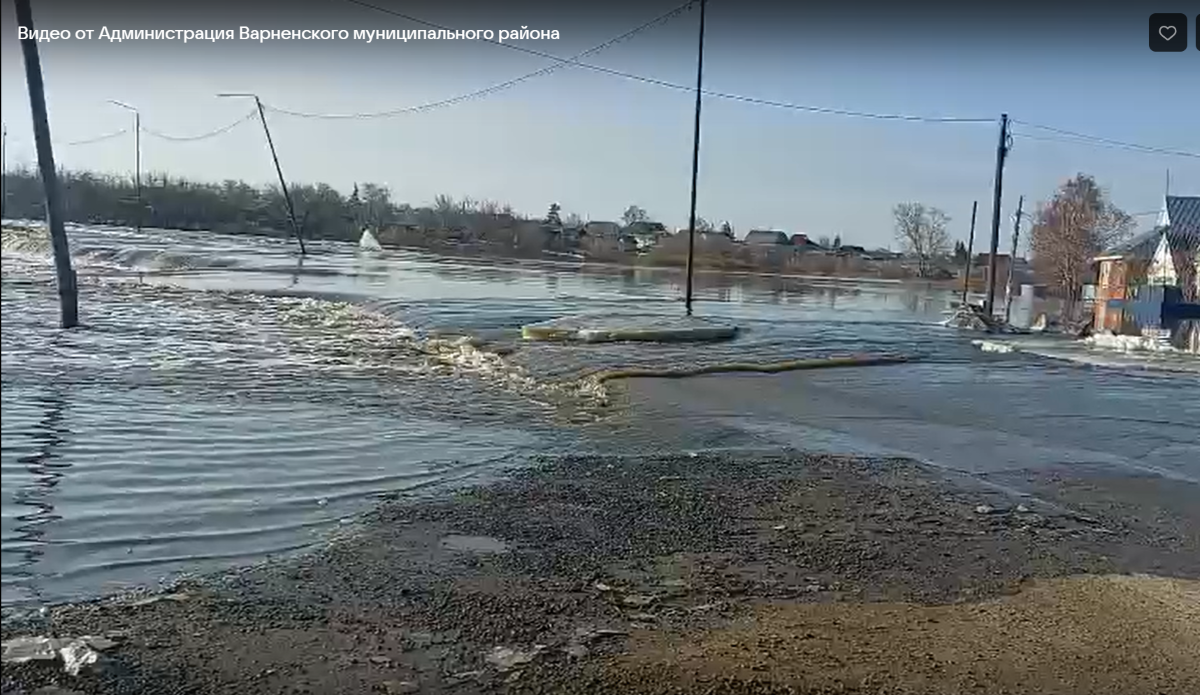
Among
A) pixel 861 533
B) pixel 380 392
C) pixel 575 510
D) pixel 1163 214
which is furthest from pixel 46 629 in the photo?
pixel 1163 214

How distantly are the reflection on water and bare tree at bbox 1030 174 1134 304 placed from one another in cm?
5736

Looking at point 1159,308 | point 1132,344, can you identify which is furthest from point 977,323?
point 1132,344

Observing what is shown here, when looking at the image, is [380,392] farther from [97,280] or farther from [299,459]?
[97,280]

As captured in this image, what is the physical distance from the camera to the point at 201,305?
2305 cm

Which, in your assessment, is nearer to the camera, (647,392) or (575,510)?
(575,510)

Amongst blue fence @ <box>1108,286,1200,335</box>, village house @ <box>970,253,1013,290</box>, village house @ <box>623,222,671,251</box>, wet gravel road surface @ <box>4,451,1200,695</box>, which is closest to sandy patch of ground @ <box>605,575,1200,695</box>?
wet gravel road surface @ <box>4,451,1200,695</box>

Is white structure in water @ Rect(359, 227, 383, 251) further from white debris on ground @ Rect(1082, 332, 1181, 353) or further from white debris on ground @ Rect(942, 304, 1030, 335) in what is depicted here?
white debris on ground @ Rect(1082, 332, 1181, 353)

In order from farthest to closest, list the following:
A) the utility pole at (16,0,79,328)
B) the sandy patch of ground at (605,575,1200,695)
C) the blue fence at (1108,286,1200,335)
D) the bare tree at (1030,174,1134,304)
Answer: the bare tree at (1030,174,1134,304) → the blue fence at (1108,286,1200,335) → the sandy patch of ground at (605,575,1200,695) → the utility pole at (16,0,79,328)

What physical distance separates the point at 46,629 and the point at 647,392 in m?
9.88

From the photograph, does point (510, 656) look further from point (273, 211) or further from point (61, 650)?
point (273, 211)

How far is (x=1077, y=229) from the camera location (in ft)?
196

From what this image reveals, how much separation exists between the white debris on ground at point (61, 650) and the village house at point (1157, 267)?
32.6 meters

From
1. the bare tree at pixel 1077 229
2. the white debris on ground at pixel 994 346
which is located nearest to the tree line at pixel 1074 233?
the bare tree at pixel 1077 229

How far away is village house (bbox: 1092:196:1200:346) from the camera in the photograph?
118 ft
